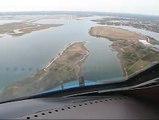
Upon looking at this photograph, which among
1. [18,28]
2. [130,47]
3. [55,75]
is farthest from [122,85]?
[18,28]

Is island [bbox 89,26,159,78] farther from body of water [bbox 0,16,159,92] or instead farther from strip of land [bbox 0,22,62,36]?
strip of land [bbox 0,22,62,36]

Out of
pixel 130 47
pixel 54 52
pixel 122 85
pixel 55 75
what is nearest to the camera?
pixel 122 85

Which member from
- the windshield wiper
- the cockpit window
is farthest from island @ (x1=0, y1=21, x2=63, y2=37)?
the windshield wiper

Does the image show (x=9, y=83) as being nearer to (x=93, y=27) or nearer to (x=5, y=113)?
(x=5, y=113)

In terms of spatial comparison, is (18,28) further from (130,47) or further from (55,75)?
(130,47)

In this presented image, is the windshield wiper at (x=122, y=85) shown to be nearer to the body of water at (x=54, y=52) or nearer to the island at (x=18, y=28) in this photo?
the body of water at (x=54, y=52)
